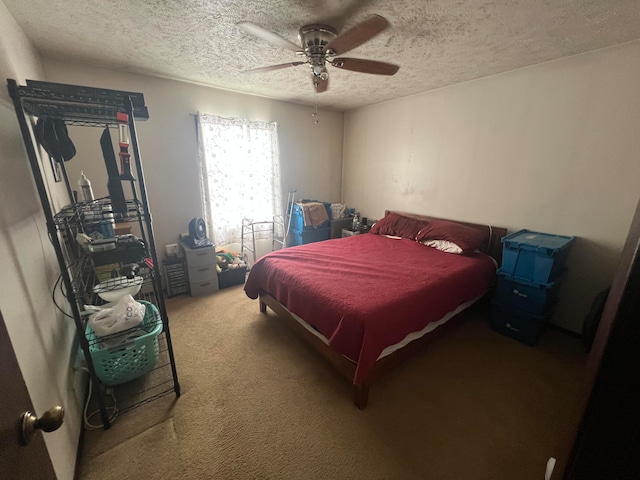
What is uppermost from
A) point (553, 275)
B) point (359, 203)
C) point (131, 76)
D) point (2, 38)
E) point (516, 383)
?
point (131, 76)

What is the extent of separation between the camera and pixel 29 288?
1.15 metres

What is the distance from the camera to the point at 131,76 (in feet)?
8.57

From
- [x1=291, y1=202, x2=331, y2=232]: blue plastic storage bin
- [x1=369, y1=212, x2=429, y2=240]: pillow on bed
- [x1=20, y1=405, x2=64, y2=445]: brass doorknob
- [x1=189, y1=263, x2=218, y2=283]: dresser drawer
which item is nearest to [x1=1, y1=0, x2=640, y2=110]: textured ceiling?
[x1=369, y1=212, x2=429, y2=240]: pillow on bed

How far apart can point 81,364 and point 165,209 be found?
1.85m

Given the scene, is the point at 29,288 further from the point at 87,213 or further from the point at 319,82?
the point at 319,82

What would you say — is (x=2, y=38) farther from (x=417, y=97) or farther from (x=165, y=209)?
(x=417, y=97)

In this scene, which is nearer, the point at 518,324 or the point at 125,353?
the point at 125,353

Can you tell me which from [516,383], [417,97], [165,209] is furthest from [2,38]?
[516,383]

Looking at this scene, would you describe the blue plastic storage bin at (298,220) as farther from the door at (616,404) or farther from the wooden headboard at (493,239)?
the door at (616,404)

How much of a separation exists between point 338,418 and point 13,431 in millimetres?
1492

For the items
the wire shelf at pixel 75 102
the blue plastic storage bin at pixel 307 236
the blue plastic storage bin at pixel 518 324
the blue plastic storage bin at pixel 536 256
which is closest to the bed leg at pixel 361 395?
the blue plastic storage bin at pixel 518 324

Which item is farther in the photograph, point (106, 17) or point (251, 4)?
point (106, 17)

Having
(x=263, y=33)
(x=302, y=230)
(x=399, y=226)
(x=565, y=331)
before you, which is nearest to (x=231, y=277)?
(x=302, y=230)

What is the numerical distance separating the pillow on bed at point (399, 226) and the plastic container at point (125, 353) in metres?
2.81
